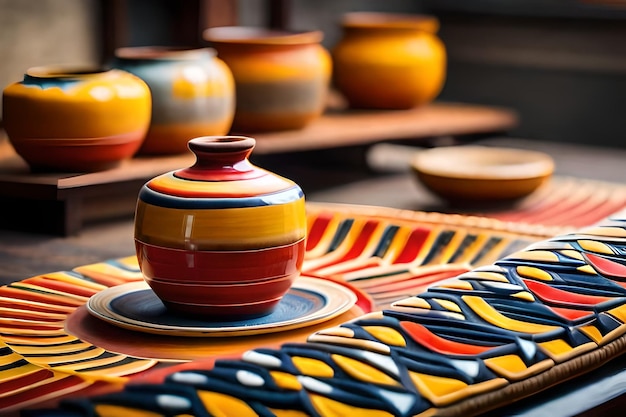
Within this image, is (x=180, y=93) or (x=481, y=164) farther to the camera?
(x=481, y=164)

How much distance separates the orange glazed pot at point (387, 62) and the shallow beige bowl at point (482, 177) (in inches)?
9.9

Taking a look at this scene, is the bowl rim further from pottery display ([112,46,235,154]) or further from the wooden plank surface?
pottery display ([112,46,235,154])

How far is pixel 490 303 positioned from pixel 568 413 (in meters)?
0.08

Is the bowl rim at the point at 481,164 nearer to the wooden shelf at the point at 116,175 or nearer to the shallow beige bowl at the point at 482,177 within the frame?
the shallow beige bowl at the point at 482,177

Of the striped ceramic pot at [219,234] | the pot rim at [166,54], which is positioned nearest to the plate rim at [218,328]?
the striped ceramic pot at [219,234]

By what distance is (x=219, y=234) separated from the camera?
604mm

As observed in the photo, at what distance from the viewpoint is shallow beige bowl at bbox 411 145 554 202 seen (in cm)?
109

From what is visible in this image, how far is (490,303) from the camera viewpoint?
0.61m

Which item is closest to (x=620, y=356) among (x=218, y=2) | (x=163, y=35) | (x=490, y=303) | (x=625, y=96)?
(x=490, y=303)

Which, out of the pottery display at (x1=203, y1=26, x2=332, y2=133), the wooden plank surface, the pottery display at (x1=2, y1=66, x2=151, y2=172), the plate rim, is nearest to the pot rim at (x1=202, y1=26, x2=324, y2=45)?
the pottery display at (x1=203, y1=26, x2=332, y2=133)

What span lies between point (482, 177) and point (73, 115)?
421 millimetres

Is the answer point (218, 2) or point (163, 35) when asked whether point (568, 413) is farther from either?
point (163, 35)

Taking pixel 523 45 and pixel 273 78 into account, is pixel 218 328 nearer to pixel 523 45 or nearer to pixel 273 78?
pixel 273 78

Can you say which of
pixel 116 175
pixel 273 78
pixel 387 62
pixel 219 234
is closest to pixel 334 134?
pixel 273 78
